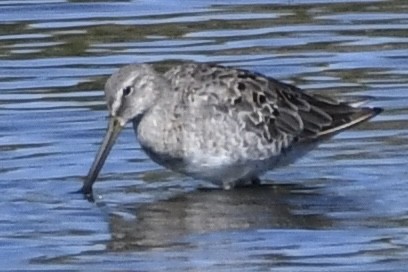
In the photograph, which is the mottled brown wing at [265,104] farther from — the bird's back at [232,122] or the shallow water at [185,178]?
the shallow water at [185,178]

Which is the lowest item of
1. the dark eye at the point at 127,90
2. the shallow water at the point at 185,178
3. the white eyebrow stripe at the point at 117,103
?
the shallow water at the point at 185,178

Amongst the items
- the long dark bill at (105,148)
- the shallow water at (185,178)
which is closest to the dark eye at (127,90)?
the long dark bill at (105,148)

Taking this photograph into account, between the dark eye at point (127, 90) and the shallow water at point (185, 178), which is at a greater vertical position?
the dark eye at point (127, 90)

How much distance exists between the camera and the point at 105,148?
41.8ft

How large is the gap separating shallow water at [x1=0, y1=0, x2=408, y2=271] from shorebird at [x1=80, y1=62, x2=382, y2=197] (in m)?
0.21

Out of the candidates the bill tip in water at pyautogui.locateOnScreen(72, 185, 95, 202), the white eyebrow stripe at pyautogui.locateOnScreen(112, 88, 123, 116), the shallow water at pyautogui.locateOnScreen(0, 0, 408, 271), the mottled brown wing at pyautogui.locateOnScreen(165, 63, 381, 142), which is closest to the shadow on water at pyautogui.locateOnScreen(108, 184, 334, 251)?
the shallow water at pyautogui.locateOnScreen(0, 0, 408, 271)

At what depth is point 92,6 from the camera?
17.6m

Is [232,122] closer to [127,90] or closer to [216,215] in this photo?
[127,90]

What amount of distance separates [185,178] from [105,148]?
2.27 feet

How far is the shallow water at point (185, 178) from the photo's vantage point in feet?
36.4

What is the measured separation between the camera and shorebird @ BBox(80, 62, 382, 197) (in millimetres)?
12531

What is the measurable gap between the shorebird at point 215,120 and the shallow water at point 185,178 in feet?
0.69

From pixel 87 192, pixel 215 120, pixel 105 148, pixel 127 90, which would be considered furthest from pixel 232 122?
pixel 87 192

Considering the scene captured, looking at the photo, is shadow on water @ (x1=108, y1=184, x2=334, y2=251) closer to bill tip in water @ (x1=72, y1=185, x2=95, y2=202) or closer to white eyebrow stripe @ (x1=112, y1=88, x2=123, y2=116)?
bill tip in water @ (x1=72, y1=185, x2=95, y2=202)
